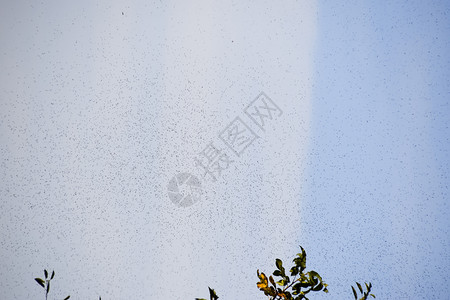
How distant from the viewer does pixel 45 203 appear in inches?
47.5

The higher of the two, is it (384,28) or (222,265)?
(384,28)

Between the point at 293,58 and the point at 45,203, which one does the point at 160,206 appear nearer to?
the point at 45,203

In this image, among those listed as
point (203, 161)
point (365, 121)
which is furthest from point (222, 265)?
point (365, 121)

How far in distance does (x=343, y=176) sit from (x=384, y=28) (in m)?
0.77

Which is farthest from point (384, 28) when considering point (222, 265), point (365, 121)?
point (222, 265)

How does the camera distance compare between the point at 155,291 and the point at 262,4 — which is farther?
the point at 262,4

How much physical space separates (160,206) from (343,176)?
891mm

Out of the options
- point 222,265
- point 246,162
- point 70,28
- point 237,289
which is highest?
point 70,28

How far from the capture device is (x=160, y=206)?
123 cm

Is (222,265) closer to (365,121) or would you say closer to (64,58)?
(365,121)

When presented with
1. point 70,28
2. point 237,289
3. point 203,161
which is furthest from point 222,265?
point 70,28

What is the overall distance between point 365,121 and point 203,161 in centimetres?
82

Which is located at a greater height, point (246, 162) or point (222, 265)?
point (246, 162)

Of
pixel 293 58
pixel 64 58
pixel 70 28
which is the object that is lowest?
pixel 293 58
